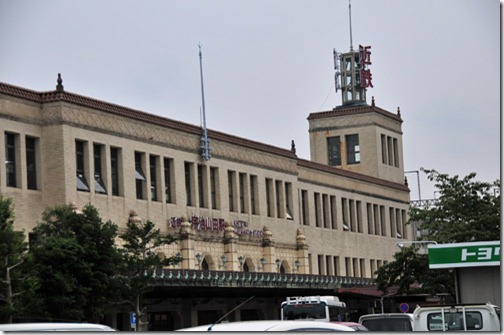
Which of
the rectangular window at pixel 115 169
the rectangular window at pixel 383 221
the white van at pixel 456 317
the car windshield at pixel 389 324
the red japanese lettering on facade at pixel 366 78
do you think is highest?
the red japanese lettering on facade at pixel 366 78

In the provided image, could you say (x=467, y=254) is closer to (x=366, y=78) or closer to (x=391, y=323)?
(x=391, y=323)

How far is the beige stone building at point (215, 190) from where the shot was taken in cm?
5156

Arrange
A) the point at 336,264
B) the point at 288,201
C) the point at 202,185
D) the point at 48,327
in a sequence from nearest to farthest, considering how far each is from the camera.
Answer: the point at 48,327, the point at 202,185, the point at 288,201, the point at 336,264

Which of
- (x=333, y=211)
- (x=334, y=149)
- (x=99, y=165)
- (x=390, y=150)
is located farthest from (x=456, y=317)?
(x=390, y=150)

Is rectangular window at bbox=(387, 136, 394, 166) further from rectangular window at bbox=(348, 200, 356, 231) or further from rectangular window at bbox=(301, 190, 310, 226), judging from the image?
rectangular window at bbox=(301, 190, 310, 226)

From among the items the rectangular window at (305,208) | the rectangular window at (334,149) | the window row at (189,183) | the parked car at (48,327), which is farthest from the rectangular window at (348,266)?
the parked car at (48,327)

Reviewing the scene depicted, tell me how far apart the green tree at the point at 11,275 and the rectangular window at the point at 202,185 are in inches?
939

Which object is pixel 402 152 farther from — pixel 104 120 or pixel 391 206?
pixel 104 120

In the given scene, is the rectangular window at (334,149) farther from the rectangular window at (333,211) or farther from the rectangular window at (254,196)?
the rectangular window at (254,196)

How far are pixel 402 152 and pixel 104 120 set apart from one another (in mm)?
41882

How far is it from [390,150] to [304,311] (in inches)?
→ 1971

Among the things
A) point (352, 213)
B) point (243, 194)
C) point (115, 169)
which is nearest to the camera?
point (115, 169)

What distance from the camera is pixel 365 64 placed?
297ft

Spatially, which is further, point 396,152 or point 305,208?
point 396,152
